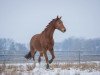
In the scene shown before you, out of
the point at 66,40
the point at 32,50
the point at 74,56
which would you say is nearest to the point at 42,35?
the point at 32,50

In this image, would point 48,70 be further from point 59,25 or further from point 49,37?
point 59,25

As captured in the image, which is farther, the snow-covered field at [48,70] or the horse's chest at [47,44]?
the horse's chest at [47,44]

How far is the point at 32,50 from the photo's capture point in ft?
54.0

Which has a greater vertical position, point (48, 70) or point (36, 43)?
point (36, 43)

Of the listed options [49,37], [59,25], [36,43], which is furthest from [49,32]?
[36,43]

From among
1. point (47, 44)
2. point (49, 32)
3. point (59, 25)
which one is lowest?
point (47, 44)

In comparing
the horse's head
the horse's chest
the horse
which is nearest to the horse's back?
the horse

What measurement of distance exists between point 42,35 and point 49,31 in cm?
45

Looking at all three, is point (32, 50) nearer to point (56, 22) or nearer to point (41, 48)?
point (41, 48)

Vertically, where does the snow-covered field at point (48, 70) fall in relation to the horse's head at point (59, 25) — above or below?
below

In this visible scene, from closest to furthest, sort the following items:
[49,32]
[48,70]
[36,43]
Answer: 1. [48,70]
2. [49,32]
3. [36,43]

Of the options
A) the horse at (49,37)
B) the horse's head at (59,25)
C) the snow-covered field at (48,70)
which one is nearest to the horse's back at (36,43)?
the horse at (49,37)

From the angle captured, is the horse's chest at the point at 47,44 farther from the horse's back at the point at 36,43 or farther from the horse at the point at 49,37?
the horse's back at the point at 36,43

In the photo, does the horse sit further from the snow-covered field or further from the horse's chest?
the snow-covered field
